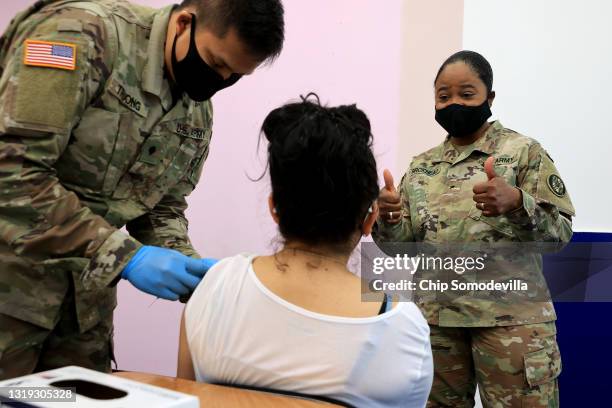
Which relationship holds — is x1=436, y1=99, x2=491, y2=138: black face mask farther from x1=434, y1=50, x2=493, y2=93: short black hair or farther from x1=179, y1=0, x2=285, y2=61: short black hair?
x1=179, y1=0, x2=285, y2=61: short black hair

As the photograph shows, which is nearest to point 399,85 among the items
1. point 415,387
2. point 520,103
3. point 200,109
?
point 520,103

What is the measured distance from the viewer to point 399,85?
2598mm

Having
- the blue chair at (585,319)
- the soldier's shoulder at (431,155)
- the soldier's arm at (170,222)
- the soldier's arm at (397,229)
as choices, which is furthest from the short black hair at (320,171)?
the blue chair at (585,319)

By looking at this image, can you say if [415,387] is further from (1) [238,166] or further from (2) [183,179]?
(1) [238,166]

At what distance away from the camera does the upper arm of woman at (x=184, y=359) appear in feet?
3.28

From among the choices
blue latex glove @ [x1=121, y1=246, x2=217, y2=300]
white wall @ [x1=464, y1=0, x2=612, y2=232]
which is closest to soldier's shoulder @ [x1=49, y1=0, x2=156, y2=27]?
blue latex glove @ [x1=121, y1=246, x2=217, y2=300]

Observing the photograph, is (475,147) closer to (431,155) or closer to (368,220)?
(431,155)

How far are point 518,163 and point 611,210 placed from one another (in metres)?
1.08

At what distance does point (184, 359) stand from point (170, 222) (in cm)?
68

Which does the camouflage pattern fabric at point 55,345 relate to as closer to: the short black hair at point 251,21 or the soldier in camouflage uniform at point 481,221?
the short black hair at point 251,21

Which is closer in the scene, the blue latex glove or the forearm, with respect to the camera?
the blue latex glove

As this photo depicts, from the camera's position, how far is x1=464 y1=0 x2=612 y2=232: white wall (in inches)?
97.8

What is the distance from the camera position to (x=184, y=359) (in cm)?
101

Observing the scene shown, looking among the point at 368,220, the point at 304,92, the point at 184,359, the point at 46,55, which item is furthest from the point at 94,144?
the point at 304,92
